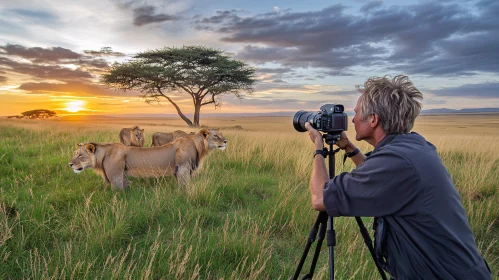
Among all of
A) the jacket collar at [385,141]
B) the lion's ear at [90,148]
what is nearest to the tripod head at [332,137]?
the jacket collar at [385,141]

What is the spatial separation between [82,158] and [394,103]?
526 cm

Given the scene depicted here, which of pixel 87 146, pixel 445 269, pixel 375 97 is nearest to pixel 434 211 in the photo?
pixel 445 269

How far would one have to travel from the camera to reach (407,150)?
1900 millimetres

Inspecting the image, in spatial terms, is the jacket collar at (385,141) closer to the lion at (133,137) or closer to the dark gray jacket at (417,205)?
the dark gray jacket at (417,205)

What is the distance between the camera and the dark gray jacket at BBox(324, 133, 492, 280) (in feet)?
6.13

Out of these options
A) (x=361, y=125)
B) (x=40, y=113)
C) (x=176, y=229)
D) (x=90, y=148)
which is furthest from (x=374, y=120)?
(x=40, y=113)

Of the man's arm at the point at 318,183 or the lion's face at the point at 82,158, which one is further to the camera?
the lion's face at the point at 82,158

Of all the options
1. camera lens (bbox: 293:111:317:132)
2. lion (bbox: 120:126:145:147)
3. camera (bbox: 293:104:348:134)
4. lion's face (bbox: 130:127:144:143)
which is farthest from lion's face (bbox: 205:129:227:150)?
camera (bbox: 293:104:348:134)

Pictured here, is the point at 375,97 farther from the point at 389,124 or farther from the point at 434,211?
the point at 434,211

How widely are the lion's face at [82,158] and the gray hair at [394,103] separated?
491cm

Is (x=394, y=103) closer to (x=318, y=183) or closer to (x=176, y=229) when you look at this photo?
(x=318, y=183)

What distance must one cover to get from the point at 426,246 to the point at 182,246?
2.40 meters

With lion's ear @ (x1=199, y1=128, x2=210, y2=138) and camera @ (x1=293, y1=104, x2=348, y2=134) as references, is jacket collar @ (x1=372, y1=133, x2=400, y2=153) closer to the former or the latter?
camera @ (x1=293, y1=104, x2=348, y2=134)

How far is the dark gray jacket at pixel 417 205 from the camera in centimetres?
187
